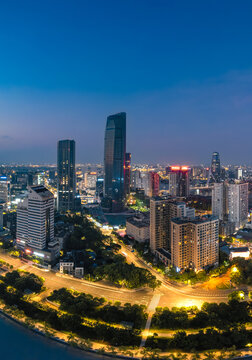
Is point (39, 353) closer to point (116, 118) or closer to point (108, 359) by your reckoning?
point (108, 359)

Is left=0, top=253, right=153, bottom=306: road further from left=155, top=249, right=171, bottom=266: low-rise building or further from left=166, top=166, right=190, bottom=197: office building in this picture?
left=166, top=166, right=190, bottom=197: office building

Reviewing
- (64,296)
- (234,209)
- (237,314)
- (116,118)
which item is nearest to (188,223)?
(237,314)

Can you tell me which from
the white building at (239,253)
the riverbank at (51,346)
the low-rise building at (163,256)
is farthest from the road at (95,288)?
the white building at (239,253)

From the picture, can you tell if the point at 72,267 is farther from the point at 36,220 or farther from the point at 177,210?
the point at 177,210

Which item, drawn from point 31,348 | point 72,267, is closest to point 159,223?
point 72,267

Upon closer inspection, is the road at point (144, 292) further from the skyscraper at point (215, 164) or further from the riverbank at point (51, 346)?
the skyscraper at point (215, 164)

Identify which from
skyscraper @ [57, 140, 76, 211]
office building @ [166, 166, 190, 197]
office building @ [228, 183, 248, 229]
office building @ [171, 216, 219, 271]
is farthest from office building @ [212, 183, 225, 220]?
skyscraper @ [57, 140, 76, 211]
